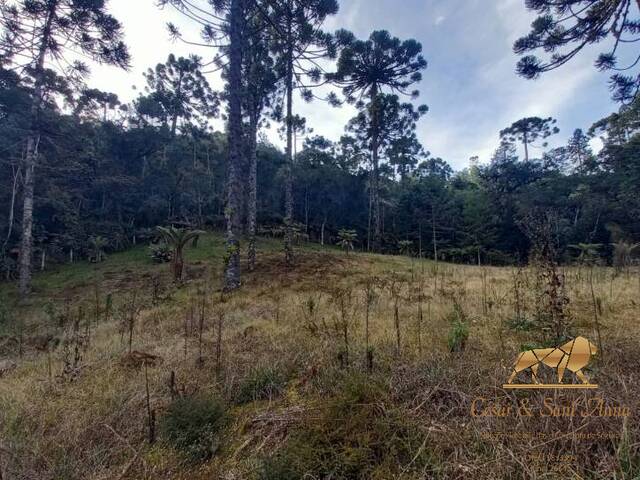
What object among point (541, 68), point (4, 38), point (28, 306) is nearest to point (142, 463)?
point (541, 68)

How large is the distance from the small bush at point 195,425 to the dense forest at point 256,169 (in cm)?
573

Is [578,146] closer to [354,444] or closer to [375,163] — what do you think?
[375,163]

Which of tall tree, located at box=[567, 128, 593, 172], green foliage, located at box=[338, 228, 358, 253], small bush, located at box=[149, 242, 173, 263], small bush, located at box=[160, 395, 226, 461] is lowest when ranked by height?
small bush, located at box=[160, 395, 226, 461]

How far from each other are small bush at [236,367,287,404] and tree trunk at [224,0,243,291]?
5.16 meters

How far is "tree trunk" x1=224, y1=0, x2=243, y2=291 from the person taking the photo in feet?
24.3

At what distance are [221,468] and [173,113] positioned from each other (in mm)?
27785

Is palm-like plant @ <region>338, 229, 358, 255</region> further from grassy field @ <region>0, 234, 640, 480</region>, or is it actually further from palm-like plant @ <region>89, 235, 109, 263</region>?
palm-like plant @ <region>89, 235, 109, 263</region>

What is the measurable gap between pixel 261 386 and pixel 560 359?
2.16 m

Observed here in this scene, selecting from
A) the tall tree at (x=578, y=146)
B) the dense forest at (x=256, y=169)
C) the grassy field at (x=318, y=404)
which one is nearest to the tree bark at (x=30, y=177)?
the dense forest at (x=256, y=169)

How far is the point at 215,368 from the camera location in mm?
2766

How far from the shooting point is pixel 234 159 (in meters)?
7.55

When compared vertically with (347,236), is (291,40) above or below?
above

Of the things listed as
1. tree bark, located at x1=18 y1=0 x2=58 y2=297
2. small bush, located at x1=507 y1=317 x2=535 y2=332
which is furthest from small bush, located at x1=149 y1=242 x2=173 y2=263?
small bush, located at x1=507 y1=317 x2=535 y2=332

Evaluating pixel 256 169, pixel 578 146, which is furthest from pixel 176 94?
pixel 578 146
